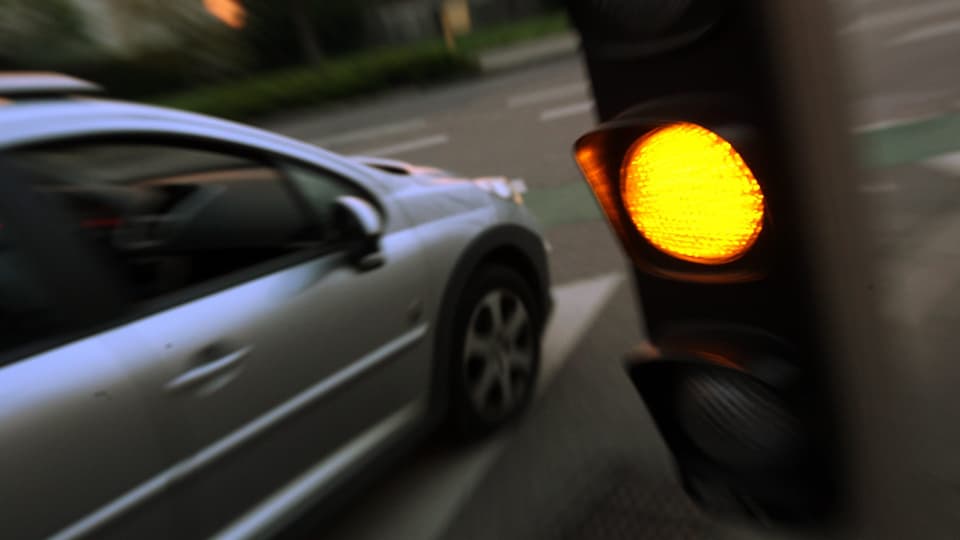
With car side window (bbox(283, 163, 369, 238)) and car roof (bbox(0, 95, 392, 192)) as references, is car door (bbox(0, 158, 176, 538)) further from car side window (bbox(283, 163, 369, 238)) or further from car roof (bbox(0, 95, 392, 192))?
car side window (bbox(283, 163, 369, 238))

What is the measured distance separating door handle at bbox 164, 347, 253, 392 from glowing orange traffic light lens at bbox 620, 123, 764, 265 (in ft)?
4.29

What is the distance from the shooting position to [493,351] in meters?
3.10

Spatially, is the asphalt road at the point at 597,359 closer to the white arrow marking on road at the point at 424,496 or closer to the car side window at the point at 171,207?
the white arrow marking on road at the point at 424,496

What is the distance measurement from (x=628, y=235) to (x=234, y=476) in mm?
1427

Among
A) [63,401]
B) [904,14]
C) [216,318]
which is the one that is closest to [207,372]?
[216,318]

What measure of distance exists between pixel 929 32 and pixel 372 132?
28.5 feet

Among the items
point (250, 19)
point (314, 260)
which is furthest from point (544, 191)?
A: point (250, 19)

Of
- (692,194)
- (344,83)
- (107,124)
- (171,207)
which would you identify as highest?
(344,83)

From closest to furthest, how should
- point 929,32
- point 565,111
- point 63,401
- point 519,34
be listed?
point 63,401, point 929,32, point 565,111, point 519,34

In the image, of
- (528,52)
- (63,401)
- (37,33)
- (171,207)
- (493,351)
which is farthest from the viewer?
(37,33)

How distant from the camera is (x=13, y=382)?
5.41 feet

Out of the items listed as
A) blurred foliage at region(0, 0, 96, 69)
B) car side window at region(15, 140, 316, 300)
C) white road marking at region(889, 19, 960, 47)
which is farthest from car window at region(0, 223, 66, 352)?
blurred foliage at region(0, 0, 96, 69)

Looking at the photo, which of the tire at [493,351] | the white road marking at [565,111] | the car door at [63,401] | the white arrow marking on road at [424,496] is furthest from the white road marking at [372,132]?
the car door at [63,401]

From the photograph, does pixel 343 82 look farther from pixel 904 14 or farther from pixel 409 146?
pixel 904 14
